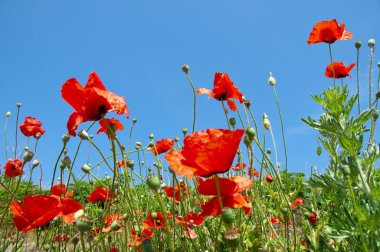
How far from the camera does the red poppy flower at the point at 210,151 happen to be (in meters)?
1.37

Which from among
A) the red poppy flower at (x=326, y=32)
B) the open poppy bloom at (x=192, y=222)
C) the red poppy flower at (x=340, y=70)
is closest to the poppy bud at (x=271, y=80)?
the red poppy flower at (x=326, y=32)

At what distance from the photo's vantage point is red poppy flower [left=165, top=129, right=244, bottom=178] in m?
1.37

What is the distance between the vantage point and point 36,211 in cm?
188

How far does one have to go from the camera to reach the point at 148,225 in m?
2.65

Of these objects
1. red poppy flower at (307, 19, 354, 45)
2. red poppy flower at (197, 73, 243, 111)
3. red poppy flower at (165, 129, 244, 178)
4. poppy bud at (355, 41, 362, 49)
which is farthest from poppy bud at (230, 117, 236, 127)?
poppy bud at (355, 41, 362, 49)

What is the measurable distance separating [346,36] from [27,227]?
114 inches

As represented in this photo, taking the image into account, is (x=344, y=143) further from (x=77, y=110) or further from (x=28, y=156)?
(x=28, y=156)

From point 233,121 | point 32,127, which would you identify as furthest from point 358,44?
point 32,127

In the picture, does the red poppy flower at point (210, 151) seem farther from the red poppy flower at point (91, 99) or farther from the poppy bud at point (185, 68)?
the poppy bud at point (185, 68)

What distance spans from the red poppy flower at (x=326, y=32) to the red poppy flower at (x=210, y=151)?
209 centimetres

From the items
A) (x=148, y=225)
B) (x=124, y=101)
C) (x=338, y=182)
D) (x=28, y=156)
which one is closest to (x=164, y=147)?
(x=148, y=225)

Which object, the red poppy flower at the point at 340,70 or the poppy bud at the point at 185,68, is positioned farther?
the red poppy flower at the point at 340,70

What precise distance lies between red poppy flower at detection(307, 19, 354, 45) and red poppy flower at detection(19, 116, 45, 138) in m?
2.68

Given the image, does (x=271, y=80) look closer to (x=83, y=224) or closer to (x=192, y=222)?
(x=192, y=222)
